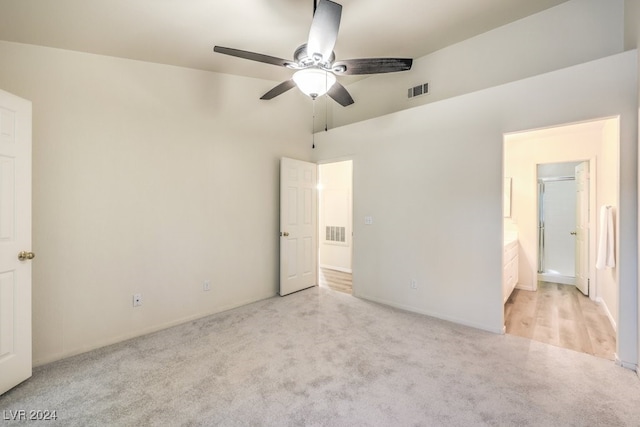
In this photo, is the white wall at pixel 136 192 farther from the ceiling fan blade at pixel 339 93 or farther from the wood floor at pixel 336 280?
the ceiling fan blade at pixel 339 93

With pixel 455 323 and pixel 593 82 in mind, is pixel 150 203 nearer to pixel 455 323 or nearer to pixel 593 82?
pixel 455 323

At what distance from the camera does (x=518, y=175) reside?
4.67 metres

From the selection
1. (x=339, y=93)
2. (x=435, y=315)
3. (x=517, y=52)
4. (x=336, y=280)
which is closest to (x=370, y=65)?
(x=339, y=93)

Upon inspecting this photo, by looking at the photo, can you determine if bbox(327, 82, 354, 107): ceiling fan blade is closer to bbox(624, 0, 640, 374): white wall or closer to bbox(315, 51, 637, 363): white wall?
bbox(315, 51, 637, 363): white wall

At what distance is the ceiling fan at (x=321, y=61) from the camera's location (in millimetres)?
1710

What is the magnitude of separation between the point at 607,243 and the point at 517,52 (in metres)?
2.32

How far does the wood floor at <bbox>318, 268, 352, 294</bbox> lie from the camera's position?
180 inches

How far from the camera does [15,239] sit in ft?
6.52

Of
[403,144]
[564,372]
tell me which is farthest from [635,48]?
[564,372]

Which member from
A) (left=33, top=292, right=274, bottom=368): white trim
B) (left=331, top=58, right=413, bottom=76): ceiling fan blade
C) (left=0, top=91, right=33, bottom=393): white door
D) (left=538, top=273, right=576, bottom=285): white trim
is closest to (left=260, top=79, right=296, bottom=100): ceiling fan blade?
(left=331, top=58, right=413, bottom=76): ceiling fan blade

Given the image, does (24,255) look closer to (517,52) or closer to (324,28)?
(324,28)

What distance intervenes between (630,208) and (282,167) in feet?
12.0

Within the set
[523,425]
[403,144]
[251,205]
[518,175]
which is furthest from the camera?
[518,175]

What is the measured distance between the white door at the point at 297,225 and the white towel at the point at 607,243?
3565 mm
